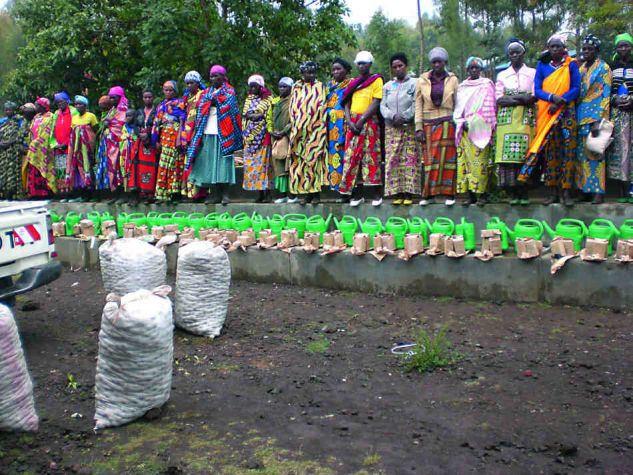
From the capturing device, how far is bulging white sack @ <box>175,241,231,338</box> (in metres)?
4.89

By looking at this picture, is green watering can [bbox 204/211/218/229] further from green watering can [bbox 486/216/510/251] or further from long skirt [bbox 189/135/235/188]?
green watering can [bbox 486/216/510/251]

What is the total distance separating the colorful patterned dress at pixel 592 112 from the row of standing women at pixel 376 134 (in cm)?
1

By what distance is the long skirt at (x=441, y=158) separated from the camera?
6.97 meters

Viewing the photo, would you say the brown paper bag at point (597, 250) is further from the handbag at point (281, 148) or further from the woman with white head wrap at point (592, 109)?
the handbag at point (281, 148)

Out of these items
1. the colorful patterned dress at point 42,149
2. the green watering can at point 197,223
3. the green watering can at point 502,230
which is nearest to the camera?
the green watering can at point 502,230

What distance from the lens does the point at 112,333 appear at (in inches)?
133

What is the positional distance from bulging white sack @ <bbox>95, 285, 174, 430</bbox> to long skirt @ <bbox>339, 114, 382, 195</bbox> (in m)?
4.40

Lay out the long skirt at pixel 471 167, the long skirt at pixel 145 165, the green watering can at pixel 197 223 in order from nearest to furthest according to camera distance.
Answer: the long skirt at pixel 471 167 < the green watering can at pixel 197 223 < the long skirt at pixel 145 165

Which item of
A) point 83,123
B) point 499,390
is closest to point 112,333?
point 499,390

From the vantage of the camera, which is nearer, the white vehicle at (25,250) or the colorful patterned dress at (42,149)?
the white vehicle at (25,250)

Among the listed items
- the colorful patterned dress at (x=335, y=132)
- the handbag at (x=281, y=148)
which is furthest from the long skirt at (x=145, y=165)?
the colorful patterned dress at (x=335, y=132)

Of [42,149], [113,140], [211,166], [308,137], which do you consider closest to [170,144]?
[211,166]

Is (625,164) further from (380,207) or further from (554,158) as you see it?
(380,207)

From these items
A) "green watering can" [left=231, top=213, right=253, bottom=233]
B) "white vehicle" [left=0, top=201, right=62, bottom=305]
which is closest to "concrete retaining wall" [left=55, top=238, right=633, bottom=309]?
"green watering can" [left=231, top=213, right=253, bottom=233]
